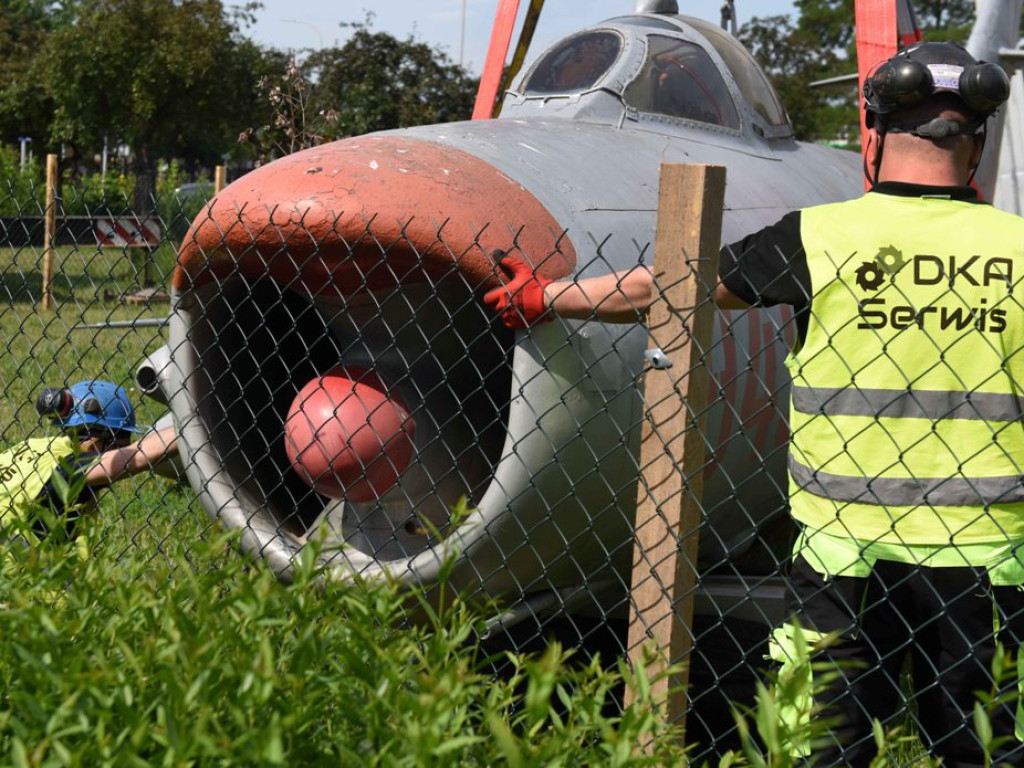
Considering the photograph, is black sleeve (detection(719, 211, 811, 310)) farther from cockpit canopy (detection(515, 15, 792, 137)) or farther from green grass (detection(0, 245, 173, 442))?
cockpit canopy (detection(515, 15, 792, 137))

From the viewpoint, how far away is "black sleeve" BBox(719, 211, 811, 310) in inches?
113

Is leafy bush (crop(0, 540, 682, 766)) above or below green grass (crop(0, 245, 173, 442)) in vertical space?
above

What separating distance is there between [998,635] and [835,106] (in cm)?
4784

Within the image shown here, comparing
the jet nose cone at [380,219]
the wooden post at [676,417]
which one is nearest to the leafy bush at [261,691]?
the wooden post at [676,417]

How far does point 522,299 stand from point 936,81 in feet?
3.64

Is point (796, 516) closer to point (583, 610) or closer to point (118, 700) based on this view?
point (583, 610)

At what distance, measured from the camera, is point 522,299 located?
3.24m

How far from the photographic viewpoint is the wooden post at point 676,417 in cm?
296

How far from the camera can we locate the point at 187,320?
3863 mm

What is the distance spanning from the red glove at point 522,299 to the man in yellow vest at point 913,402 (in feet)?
1.61

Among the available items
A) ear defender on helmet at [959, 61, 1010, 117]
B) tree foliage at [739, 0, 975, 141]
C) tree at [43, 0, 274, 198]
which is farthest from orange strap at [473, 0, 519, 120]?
tree foliage at [739, 0, 975, 141]

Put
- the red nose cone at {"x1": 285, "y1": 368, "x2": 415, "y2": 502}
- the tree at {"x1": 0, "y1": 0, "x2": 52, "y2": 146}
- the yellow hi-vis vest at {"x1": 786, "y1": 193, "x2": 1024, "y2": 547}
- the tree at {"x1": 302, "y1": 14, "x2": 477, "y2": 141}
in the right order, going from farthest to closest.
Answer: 1. the tree at {"x1": 0, "y1": 0, "x2": 52, "y2": 146}
2. the tree at {"x1": 302, "y1": 14, "x2": 477, "y2": 141}
3. the red nose cone at {"x1": 285, "y1": 368, "x2": 415, "y2": 502}
4. the yellow hi-vis vest at {"x1": 786, "y1": 193, "x2": 1024, "y2": 547}

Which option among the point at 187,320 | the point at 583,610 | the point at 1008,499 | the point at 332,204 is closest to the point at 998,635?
the point at 1008,499

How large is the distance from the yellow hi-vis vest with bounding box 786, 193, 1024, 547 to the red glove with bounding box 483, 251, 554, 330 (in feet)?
2.30
